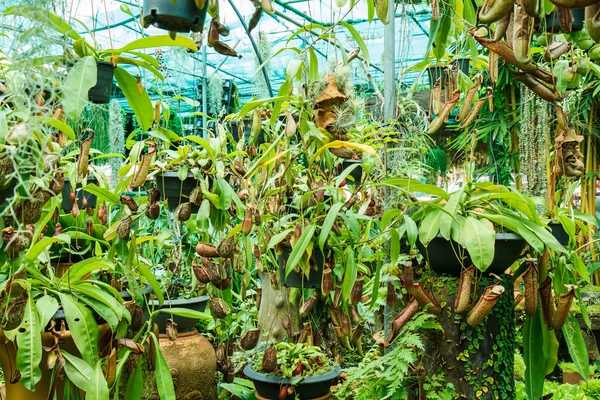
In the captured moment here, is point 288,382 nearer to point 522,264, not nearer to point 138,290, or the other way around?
point 138,290

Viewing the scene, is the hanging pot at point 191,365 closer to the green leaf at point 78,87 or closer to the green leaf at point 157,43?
the green leaf at point 157,43

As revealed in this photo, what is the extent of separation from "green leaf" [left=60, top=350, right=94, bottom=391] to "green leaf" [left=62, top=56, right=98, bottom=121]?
2.51 ft

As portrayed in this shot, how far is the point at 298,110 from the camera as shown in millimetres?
1933

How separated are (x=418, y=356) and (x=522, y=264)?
1.52 feet

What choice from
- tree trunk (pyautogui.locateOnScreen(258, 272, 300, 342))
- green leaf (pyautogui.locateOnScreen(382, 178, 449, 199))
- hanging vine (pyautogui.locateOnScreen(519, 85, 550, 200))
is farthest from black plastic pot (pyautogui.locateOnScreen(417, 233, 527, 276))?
tree trunk (pyautogui.locateOnScreen(258, 272, 300, 342))

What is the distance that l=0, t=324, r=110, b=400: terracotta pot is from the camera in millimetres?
1676

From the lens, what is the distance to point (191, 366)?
234 centimetres

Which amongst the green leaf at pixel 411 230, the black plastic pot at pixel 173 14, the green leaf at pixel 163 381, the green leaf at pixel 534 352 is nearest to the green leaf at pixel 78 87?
the black plastic pot at pixel 173 14

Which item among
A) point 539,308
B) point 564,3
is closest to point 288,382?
point 539,308

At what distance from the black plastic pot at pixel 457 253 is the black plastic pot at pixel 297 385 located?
0.65 meters

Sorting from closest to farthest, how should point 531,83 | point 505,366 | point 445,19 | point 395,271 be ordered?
1. point 531,83
2. point 445,19
3. point 505,366
4. point 395,271

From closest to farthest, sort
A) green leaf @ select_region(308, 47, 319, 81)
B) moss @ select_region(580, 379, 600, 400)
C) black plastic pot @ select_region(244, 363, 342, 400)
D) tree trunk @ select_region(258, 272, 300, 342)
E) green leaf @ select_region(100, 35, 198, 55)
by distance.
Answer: green leaf @ select_region(100, 35, 198, 55) < green leaf @ select_region(308, 47, 319, 81) < black plastic pot @ select_region(244, 363, 342, 400) < moss @ select_region(580, 379, 600, 400) < tree trunk @ select_region(258, 272, 300, 342)

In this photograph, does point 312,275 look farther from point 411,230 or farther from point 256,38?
point 256,38

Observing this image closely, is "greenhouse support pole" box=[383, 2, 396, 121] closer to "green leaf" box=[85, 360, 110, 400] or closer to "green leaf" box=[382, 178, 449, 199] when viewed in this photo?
"green leaf" box=[382, 178, 449, 199]
